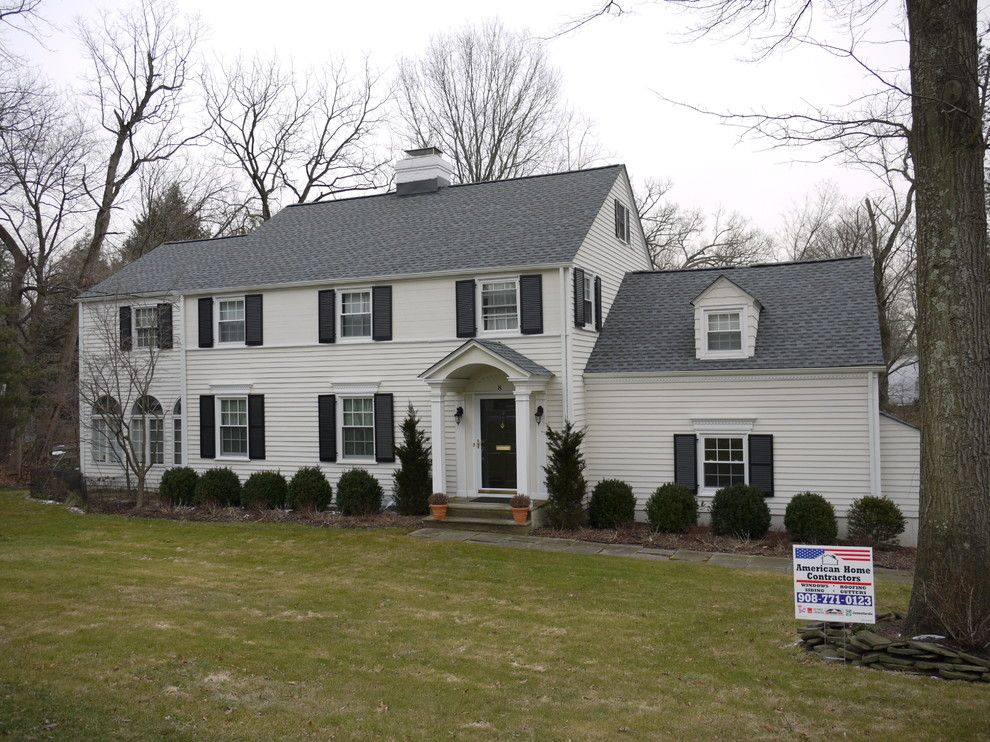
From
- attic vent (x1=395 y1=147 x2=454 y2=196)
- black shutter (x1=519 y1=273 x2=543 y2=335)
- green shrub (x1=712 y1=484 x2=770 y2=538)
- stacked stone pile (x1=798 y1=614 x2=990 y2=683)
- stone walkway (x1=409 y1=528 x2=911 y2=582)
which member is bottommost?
stone walkway (x1=409 y1=528 x2=911 y2=582)

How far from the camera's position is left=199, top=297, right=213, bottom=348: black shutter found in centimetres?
2053

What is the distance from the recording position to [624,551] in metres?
14.4

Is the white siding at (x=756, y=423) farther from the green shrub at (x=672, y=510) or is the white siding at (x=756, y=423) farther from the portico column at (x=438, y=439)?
the portico column at (x=438, y=439)

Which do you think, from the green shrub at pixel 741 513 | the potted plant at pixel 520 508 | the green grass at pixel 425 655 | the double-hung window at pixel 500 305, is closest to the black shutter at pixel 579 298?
the double-hung window at pixel 500 305

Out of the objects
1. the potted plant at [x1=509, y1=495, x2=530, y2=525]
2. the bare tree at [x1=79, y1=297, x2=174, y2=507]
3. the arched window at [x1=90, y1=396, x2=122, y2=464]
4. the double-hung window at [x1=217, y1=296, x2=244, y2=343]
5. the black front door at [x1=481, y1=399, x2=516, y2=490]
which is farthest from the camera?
the arched window at [x1=90, y1=396, x2=122, y2=464]

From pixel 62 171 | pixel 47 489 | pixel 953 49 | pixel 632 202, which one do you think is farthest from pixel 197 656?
pixel 62 171

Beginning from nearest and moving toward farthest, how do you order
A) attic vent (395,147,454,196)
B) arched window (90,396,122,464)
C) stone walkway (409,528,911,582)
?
1. stone walkway (409,528,911,582)
2. arched window (90,396,122,464)
3. attic vent (395,147,454,196)

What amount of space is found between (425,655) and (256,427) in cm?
1276

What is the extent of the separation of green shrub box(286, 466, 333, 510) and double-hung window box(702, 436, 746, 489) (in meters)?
8.47

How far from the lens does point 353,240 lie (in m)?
20.7

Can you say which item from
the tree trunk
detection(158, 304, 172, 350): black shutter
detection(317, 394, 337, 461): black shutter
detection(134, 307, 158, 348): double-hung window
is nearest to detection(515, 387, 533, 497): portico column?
detection(317, 394, 337, 461): black shutter

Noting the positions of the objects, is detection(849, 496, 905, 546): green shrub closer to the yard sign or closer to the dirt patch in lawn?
the dirt patch in lawn

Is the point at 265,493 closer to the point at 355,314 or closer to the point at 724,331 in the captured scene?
the point at 355,314

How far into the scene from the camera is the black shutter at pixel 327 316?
19172 mm
